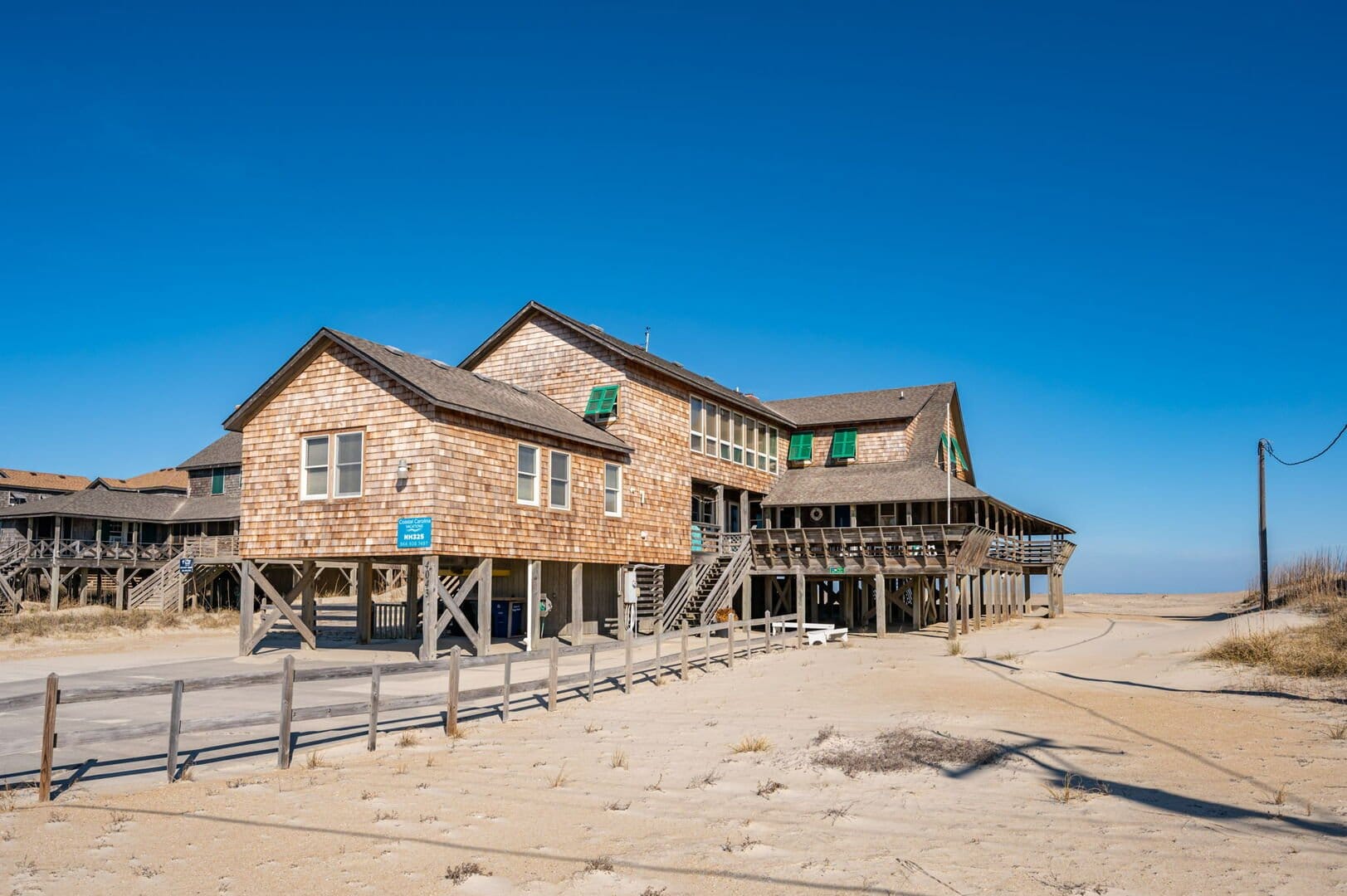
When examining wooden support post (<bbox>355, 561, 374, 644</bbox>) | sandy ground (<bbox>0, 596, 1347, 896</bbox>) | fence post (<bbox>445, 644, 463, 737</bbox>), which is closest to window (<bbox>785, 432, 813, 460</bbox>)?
wooden support post (<bbox>355, 561, 374, 644</bbox>)

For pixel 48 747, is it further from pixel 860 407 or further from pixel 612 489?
pixel 860 407

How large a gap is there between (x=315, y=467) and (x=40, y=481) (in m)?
47.0

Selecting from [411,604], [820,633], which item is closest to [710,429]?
[820,633]

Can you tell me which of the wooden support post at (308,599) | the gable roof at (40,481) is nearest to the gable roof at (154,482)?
the gable roof at (40,481)

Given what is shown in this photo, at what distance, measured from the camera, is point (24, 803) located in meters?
9.70

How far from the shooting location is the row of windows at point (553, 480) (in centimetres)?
2538

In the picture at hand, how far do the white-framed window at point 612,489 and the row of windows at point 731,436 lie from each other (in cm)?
493

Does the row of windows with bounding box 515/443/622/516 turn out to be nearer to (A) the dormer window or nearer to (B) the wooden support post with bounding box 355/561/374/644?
(B) the wooden support post with bounding box 355/561/374/644

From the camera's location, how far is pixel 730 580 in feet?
109

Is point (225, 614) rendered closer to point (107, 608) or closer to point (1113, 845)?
point (107, 608)

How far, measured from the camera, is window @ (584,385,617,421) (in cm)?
2983

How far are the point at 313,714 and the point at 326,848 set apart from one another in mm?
4043

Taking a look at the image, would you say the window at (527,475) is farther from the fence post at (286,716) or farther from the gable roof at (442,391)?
the fence post at (286,716)

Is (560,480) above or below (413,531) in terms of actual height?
above
